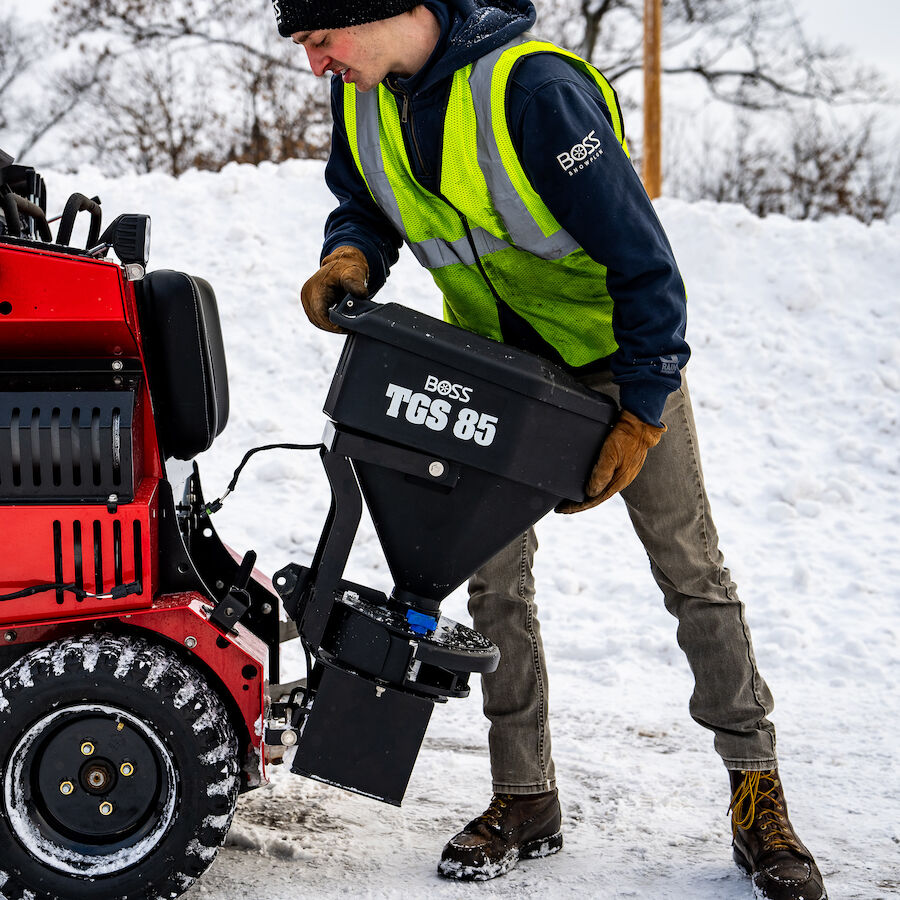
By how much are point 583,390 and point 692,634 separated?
671 millimetres

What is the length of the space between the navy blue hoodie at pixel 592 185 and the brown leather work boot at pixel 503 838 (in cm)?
98

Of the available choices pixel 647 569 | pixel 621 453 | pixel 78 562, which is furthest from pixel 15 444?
pixel 647 569

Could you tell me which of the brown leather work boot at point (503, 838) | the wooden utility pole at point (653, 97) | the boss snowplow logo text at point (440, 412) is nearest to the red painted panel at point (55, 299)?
the boss snowplow logo text at point (440, 412)

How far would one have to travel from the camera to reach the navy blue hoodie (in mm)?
1909

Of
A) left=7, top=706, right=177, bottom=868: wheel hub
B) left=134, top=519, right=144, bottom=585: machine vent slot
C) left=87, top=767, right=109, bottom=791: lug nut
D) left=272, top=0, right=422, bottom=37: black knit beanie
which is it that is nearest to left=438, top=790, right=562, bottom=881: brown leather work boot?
left=7, top=706, right=177, bottom=868: wheel hub

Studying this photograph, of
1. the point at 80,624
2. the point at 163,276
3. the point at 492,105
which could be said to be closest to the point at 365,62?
the point at 492,105

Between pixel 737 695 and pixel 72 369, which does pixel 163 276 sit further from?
pixel 737 695

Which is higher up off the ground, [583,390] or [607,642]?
[583,390]

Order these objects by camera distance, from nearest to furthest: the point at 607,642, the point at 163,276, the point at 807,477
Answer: the point at 163,276 < the point at 607,642 < the point at 807,477

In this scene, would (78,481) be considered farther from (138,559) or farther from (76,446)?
(138,559)

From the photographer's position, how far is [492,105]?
77.1 inches

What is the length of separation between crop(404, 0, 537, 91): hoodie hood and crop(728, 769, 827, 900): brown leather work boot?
160cm

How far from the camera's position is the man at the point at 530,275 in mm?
1933

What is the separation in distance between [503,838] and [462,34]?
1.70 m
